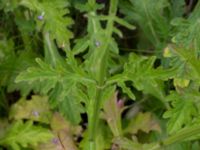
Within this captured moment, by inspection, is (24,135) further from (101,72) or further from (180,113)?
(101,72)

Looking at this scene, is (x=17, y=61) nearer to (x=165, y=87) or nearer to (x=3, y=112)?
(x=3, y=112)

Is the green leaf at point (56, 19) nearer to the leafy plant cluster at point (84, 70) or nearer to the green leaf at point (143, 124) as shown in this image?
the leafy plant cluster at point (84, 70)

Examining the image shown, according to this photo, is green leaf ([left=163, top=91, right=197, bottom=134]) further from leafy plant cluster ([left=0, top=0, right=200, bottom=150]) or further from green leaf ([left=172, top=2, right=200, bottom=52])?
green leaf ([left=172, top=2, right=200, bottom=52])

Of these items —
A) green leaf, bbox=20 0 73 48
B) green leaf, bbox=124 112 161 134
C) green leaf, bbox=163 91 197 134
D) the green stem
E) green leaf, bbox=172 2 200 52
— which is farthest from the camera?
green leaf, bbox=124 112 161 134

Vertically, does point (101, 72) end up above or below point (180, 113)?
above

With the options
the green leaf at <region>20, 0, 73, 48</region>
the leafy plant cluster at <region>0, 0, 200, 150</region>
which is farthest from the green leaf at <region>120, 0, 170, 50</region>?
the green leaf at <region>20, 0, 73, 48</region>

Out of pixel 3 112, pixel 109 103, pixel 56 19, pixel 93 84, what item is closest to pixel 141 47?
pixel 109 103

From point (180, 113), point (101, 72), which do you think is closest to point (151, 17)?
point (180, 113)

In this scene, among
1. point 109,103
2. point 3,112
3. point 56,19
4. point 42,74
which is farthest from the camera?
point 3,112

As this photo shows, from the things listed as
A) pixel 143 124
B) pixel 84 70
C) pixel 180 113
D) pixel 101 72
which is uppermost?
pixel 101 72
